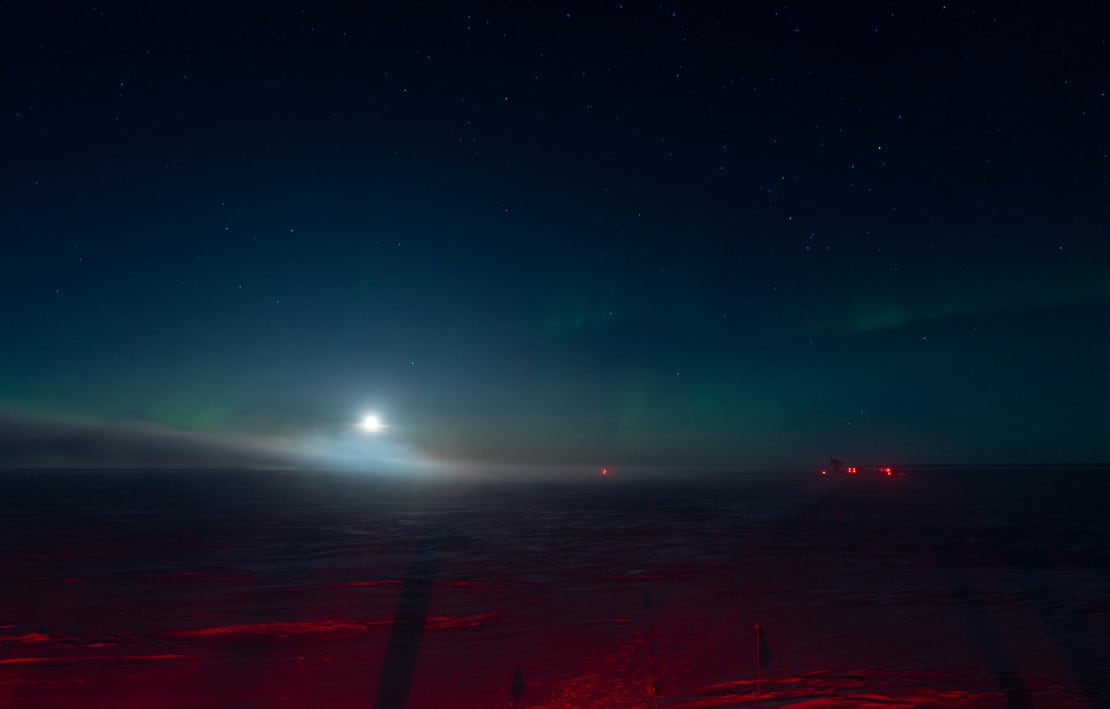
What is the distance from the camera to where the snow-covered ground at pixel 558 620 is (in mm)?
9023

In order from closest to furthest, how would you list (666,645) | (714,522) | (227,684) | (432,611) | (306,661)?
(227,684) → (306,661) → (666,645) → (432,611) → (714,522)

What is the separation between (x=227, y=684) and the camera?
30.9ft

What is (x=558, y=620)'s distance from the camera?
13.1 metres

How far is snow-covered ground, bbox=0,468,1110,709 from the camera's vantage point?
9.02 m

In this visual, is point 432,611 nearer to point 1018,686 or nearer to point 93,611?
point 93,611

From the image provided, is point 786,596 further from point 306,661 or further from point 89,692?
point 89,692

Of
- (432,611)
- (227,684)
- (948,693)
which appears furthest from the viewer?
(432,611)

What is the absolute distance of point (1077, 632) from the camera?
1173 centimetres

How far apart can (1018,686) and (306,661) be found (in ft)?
30.7

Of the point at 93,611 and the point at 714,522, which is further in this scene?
the point at 714,522

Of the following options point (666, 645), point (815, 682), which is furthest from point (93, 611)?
point (815, 682)

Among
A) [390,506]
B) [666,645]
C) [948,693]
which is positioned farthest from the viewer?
[390,506]

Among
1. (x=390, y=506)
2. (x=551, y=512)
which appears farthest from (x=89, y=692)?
(x=390, y=506)

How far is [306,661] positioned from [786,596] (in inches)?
381
